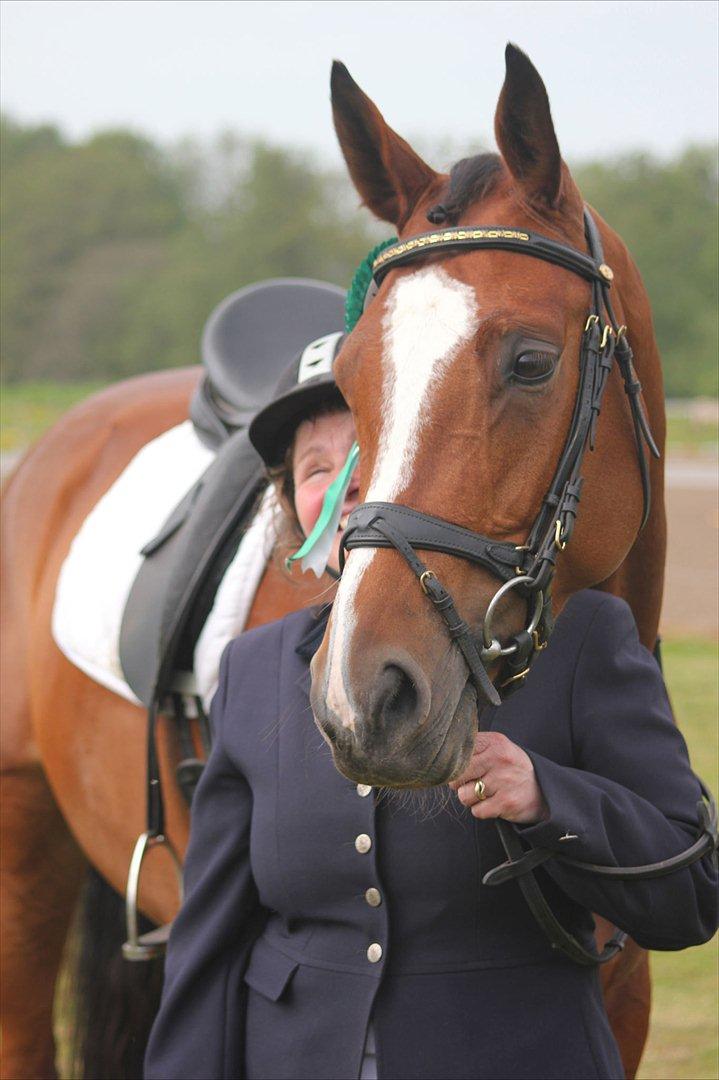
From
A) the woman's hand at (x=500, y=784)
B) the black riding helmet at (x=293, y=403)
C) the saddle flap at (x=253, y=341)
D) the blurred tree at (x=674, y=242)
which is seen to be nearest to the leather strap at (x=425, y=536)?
the woman's hand at (x=500, y=784)

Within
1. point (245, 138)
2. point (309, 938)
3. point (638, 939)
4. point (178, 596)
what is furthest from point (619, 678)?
point (245, 138)

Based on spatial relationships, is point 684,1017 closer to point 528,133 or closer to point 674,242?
point 528,133

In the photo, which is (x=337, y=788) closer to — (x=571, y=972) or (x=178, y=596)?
(x=571, y=972)

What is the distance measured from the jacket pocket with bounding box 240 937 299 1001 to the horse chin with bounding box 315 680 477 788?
0.51 m

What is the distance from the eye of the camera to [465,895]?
1.70 m

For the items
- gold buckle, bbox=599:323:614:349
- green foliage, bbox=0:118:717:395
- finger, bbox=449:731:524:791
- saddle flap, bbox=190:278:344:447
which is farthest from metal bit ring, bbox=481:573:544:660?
green foliage, bbox=0:118:717:395

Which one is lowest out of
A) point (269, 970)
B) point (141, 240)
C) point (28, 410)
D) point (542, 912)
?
point (28, 410)

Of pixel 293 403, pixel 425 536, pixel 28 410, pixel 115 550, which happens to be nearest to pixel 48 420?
pixel 28 410

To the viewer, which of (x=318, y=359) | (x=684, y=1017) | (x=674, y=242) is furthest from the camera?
(x=674, y=242)

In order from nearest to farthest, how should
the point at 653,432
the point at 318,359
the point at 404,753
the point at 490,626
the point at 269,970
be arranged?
the point at 404,753
the point at 490,626
the point at 269,970
the point at 653,432
the point at 318,359

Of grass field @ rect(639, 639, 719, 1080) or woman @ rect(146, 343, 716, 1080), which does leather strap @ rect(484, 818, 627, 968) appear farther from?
grass field @ rect(639, 639, 719, 1080)

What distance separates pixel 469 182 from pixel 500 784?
844mm

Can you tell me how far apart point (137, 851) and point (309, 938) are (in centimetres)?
113

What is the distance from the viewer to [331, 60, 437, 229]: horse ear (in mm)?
1809
